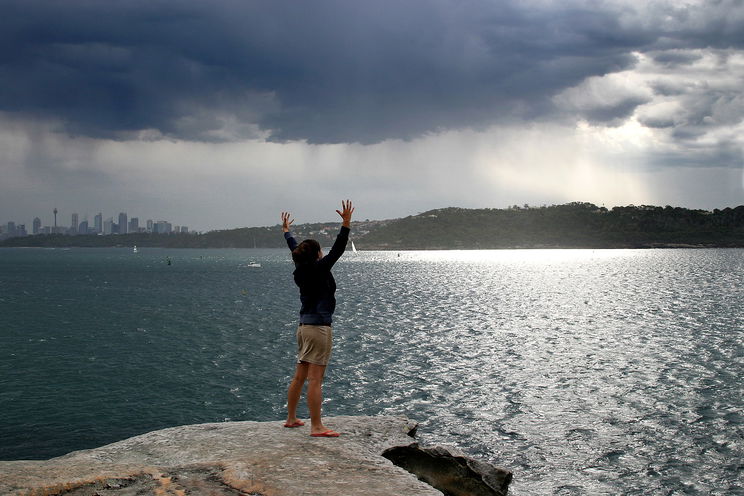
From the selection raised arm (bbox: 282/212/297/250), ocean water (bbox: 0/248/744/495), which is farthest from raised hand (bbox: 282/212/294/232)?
ocean water (bbox: 0/248/744/495)

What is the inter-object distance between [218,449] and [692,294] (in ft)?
265

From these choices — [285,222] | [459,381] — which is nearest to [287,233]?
[285,222]

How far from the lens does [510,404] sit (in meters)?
23.0

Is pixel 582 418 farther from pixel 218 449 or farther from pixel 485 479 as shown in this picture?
pixel 218 449

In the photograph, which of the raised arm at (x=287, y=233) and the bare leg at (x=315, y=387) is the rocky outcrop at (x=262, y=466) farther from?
the raised arm at (x=287, y=233)

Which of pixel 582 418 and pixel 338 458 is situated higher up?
pixel 338 458

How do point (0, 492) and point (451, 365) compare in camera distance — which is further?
point (451, 365)

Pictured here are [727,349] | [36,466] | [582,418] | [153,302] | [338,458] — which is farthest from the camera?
[153,302]

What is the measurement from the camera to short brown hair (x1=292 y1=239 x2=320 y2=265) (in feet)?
31.4

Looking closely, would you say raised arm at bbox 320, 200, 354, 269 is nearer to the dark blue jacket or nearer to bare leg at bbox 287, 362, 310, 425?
the dark blue jacket

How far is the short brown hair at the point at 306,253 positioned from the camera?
9586 millimetres

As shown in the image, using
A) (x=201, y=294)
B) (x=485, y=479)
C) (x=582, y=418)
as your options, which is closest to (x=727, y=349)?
(x=582, y=418)

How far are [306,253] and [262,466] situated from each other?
136 inches

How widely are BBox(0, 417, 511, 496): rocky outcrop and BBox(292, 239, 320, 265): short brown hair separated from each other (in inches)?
121
